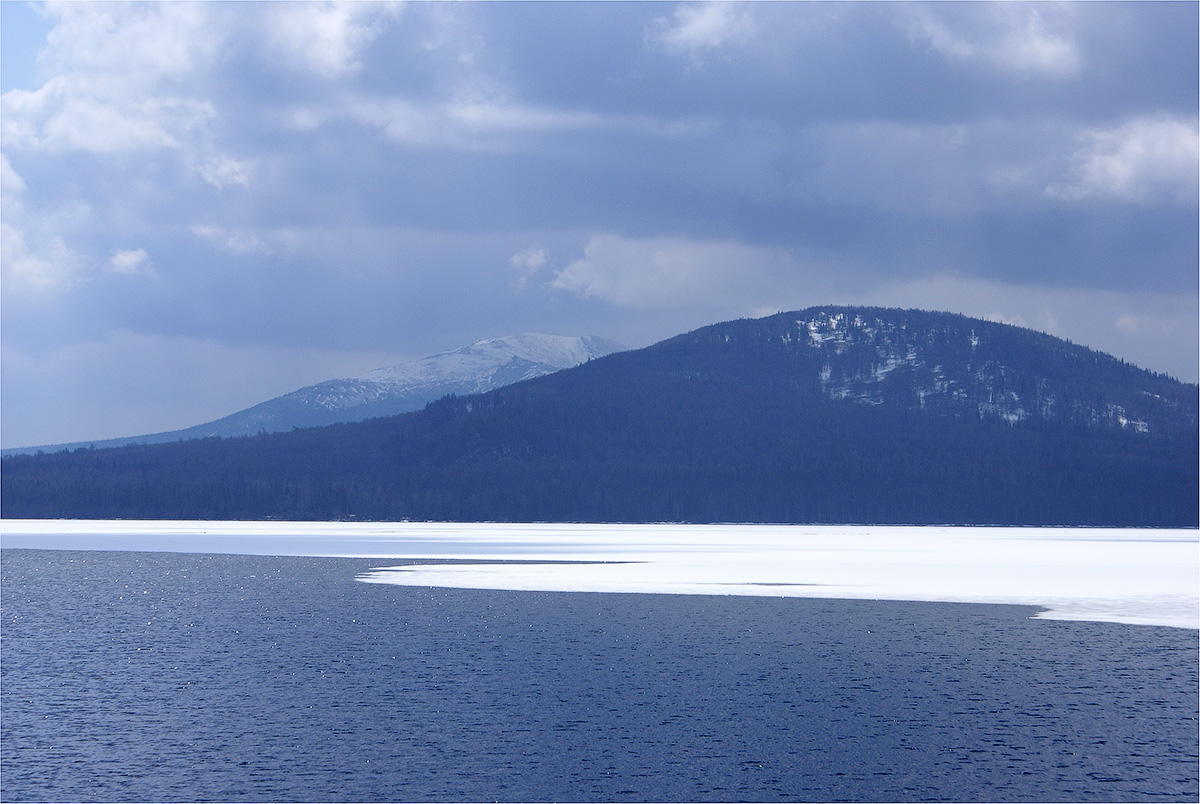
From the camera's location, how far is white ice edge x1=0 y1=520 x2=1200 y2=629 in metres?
52.2

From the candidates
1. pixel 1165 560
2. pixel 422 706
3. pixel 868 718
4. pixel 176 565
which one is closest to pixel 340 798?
pixel 422 706

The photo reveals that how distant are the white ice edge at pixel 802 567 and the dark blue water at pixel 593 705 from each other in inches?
231

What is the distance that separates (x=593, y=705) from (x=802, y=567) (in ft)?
147

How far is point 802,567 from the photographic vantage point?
70.9 m

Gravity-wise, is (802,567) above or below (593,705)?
above

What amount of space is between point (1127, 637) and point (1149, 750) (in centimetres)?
1603

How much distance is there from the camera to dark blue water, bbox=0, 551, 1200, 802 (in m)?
21.3

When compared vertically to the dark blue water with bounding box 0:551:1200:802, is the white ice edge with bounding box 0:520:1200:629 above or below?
above

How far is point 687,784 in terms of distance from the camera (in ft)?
69.5

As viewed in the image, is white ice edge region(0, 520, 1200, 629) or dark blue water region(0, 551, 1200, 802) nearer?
dark blue water region(0, 551, 1200, 802)

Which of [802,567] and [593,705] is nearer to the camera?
[593,705]

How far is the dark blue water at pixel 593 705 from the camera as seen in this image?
21266mm

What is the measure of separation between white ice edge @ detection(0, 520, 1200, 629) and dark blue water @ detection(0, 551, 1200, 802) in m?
5.87

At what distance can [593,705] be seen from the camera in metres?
27.8
